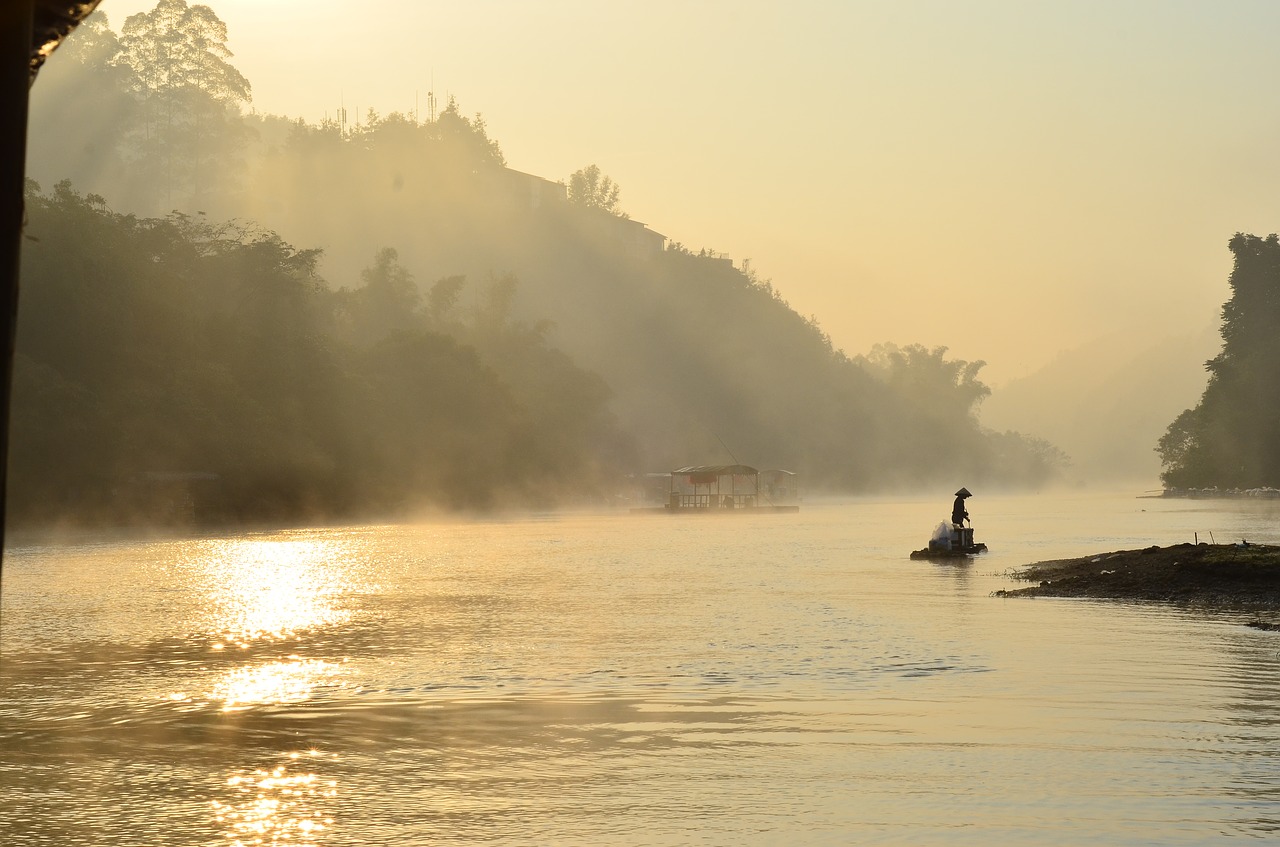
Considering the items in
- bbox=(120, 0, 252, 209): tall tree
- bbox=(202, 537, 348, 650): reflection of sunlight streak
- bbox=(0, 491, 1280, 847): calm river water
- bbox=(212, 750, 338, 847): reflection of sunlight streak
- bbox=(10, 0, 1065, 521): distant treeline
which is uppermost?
bbox=(120, 0, 252, 209): tall tree

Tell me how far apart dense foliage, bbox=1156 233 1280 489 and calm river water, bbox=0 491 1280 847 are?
118119 mm

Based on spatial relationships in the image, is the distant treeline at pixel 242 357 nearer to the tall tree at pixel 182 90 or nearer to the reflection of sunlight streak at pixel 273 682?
the tall tree at pixel 182 90

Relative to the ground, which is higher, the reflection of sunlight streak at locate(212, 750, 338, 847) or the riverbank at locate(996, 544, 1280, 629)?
the riverbank at locate(996, 544, 1280, 629)

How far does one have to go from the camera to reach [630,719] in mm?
16516

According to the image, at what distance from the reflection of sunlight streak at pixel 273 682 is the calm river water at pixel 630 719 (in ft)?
0.32

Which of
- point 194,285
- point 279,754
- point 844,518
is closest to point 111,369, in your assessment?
point 194,285

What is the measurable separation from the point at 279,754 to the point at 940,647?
13.1m

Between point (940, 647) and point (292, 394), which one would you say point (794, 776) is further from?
point (292, 394)

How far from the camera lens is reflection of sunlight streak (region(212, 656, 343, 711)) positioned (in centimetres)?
1842

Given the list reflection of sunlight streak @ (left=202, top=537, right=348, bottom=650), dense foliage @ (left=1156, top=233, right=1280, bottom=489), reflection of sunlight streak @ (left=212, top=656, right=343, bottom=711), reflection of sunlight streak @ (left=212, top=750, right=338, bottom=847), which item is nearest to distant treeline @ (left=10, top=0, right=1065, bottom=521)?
reflection of sunlight streak @ (left=202, top=537, right=348, bottom=650)

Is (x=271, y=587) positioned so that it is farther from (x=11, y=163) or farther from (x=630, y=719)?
(x=11, y=163)

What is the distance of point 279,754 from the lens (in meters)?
14.4

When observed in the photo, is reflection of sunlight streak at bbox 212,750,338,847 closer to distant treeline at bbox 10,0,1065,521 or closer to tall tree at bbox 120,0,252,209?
distant treeline at bbox 10,0,1065,521

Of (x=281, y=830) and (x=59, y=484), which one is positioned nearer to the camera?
(x=281, y=830)
